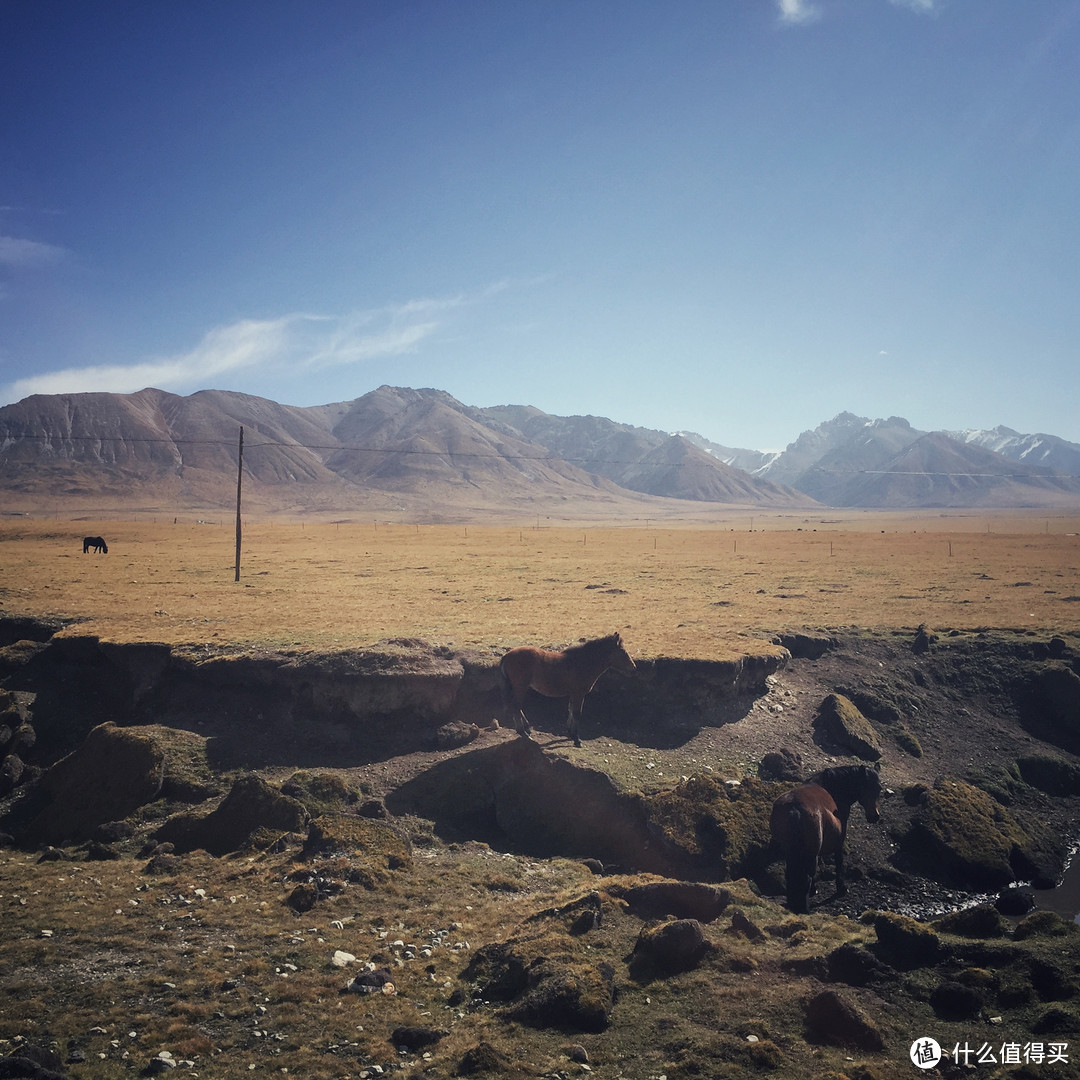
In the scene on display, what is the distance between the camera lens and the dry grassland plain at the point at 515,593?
21.5 m

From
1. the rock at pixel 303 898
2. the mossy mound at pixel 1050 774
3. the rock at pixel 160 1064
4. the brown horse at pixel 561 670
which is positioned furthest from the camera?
the mossy mound at pixel 1050 774

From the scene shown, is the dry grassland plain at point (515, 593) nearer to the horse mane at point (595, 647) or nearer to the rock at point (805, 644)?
the rock at point (805, 644)

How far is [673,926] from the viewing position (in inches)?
351

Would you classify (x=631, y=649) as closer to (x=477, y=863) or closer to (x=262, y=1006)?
(x=477, y=863)

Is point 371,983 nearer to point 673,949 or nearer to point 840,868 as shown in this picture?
point 673,949

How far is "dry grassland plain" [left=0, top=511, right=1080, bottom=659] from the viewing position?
21.5 metres

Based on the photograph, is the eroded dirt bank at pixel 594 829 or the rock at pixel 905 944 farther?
the rock at pixel 905 944

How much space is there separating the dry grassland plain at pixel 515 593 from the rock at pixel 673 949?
1060cm

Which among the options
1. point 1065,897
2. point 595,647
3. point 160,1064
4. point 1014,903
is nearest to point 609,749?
point 595,647

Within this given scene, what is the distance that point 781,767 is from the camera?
1564 centimetres

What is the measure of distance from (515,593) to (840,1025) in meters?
24.9

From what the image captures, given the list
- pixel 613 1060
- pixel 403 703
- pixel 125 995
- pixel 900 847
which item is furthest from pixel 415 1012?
pixel 900 847

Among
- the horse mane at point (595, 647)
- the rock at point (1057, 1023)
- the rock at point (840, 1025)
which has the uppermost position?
the horse mane at point (595, 647)

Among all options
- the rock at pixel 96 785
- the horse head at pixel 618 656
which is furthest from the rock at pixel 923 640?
the rock at pixel 96 785
